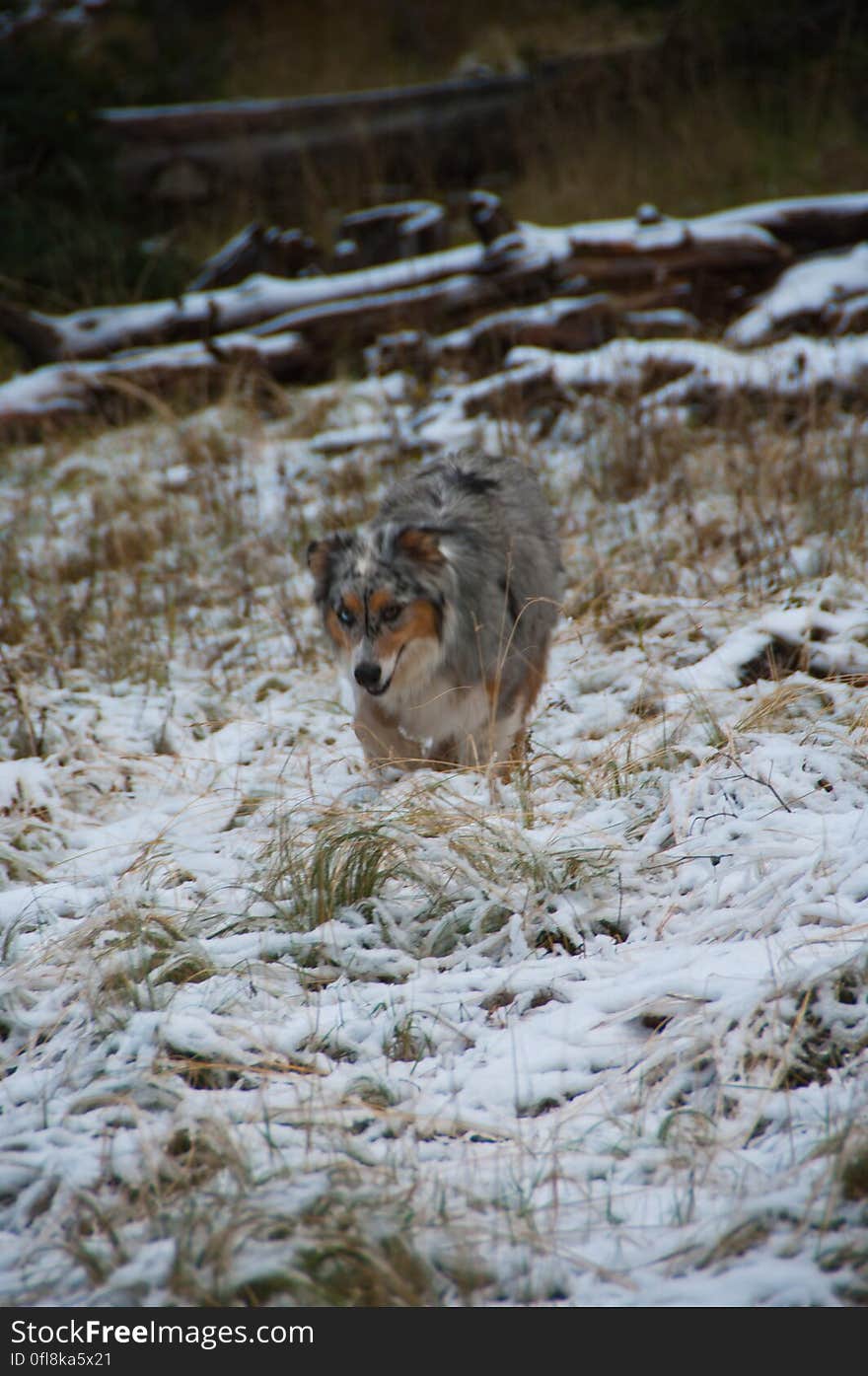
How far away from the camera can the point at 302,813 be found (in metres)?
4.14

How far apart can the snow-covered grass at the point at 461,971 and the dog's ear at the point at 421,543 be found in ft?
2.91

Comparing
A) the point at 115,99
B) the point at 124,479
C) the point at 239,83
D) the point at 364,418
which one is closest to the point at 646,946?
the point at 124,479

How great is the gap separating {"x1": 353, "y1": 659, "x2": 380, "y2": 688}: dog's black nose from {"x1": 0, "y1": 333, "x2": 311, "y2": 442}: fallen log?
553cm

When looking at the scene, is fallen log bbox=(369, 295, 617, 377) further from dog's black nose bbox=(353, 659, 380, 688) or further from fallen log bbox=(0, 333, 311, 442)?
dog's black nose bbox=(353, 659, 380, 688)

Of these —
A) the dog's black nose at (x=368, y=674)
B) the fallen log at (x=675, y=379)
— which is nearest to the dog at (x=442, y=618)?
the dog's black nose at (x=368, y=674)

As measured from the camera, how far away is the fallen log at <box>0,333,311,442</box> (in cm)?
916

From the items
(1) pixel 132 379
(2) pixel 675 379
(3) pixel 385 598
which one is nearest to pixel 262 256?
(1) pixel 132 379

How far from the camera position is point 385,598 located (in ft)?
14.3

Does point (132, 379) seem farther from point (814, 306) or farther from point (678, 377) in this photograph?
point (814, 306)

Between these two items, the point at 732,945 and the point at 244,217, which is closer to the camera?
the point at 732,945

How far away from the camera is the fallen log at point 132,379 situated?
30.1 ft
